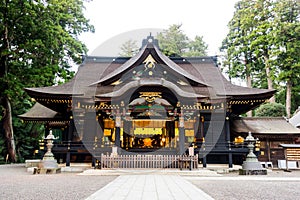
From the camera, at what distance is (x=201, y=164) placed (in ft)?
46.2

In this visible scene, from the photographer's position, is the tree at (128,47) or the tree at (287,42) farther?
the tree at (128,47)

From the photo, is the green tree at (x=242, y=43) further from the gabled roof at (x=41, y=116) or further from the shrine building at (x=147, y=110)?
the gabled roof at (x=41, y=116)

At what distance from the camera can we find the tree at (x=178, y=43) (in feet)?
132

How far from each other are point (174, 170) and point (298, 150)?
22.7 ft

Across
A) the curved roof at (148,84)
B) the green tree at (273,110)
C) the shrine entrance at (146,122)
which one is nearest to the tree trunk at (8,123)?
the shrine entrance at (146,122)

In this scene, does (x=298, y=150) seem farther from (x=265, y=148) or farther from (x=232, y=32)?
(x=232, y=32)

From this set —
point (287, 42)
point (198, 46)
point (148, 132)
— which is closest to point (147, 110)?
point (148, 132)

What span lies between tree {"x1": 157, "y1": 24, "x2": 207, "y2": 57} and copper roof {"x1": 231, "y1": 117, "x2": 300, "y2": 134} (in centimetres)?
2271

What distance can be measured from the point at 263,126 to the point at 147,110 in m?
8.06

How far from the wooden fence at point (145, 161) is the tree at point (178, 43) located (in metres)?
28.8

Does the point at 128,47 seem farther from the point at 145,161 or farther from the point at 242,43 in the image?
the point at 145,161

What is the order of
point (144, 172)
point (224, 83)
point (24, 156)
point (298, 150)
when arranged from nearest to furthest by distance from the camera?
point (144, 172), point (298, 150), point (224, 83), point (24, 156)

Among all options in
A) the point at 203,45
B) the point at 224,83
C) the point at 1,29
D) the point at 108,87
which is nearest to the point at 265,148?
the point at 224,83

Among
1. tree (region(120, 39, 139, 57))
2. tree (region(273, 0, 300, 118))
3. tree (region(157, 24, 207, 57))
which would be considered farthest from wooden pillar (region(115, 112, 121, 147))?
tree (region(120, 39, 139, 57))
